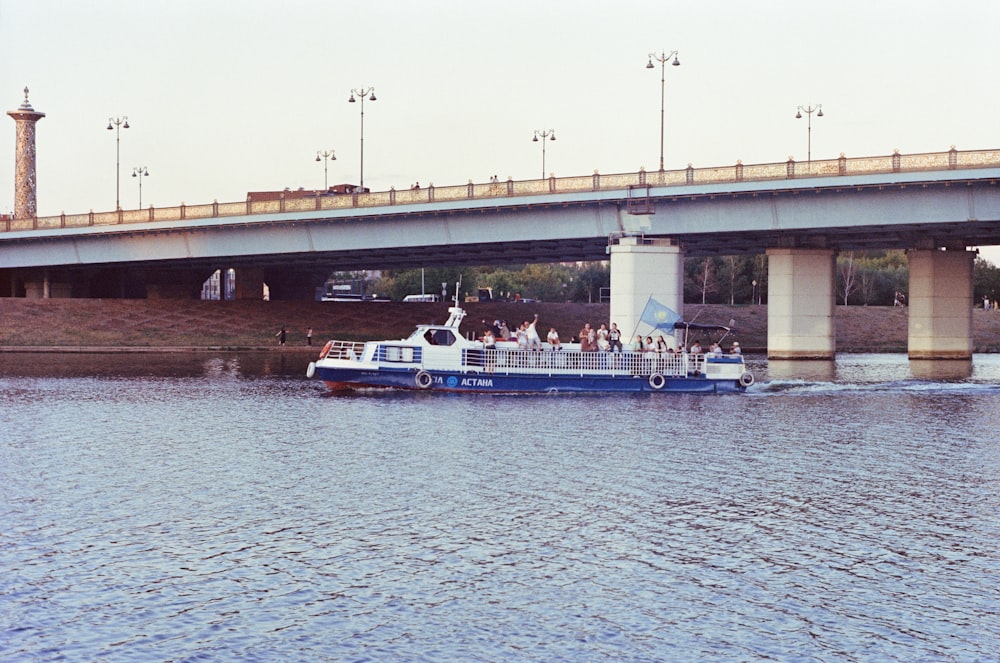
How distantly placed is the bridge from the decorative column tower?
83.6ft

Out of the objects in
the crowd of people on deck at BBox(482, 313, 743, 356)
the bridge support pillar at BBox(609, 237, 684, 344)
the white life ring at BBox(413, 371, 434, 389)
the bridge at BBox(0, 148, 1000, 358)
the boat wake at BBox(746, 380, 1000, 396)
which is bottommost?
the boat wake at BBox(746, 380, 1000, 396)

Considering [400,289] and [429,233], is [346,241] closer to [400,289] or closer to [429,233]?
[429,233]

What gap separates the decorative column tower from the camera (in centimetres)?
12888

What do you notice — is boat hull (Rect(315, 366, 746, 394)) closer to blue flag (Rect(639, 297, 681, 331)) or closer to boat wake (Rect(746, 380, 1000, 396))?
boat wake (Rect(746, 380, 1000, 396))

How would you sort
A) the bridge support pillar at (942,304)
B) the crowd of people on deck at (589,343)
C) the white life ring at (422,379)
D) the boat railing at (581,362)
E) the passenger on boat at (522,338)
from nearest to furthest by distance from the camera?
1. the white life ring at (422,379)
2. the boat railing at (581,362)
3. the passenger on boat at (522,338)
4. the crowd of people on deck at (589,343)
5. the bridge support pillar at (942,304)

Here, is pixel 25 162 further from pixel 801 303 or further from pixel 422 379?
pixel 422 379

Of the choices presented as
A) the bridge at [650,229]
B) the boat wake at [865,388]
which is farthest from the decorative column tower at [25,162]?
the boat wake at [865,388]

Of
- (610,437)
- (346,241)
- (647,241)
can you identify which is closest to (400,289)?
(346,241)

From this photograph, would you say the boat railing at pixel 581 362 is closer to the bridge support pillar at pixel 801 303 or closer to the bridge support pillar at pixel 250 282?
the bridge support pillar at pixel 801 303

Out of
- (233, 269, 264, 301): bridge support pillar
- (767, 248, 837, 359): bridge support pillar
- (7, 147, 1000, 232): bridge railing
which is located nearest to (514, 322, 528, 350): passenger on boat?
(7, 147, 1000, 232): bridge railing

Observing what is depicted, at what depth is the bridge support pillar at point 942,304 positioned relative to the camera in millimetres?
86125

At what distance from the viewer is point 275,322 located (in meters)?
103

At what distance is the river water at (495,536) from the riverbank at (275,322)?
49.7 metres

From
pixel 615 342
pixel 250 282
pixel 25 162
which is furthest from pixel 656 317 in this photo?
pixel 25 162
